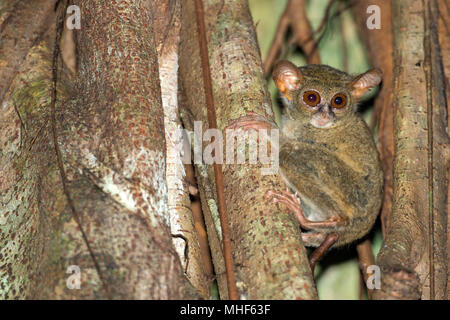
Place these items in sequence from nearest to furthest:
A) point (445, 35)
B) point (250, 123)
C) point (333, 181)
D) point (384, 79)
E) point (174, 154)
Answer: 1. point (250, 123)
2. point (174, 154)
3. point (333, 181)
4. point (445, 35)
5. point (384, 79)

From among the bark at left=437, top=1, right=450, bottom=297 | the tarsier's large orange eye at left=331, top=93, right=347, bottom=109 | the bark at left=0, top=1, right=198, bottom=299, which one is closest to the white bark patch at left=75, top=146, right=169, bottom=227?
the bark at left=0, top=1, right=198, bottom=299

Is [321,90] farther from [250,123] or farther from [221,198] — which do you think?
[221,198]

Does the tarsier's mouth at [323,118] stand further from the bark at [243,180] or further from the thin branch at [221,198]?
the thin branch at [221,198]

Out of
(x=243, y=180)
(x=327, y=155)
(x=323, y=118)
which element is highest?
(x=323, y=118)

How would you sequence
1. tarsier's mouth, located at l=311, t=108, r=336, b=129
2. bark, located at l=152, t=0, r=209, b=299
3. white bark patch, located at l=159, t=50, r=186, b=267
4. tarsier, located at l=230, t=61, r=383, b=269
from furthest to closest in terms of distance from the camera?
1. tarsier's mouth, located at l=311, t=108, r=336, b=129
2. tarsier, located at l=230, t=61, r=383, b=269
3. white bark patch, located at l=159, t=50, r=186, b=267
4. bark, located at l=152, t=0, r=209, b=299

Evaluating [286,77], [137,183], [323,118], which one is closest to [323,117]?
[323,118]

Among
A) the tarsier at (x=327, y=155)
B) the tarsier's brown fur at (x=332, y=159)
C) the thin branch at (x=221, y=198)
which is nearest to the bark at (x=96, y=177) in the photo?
the thin branch at (x=221, y=198)

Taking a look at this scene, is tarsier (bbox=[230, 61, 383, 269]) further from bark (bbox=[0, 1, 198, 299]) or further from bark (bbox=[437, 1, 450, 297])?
bark (bbox=[0, 1, 198, 299])
